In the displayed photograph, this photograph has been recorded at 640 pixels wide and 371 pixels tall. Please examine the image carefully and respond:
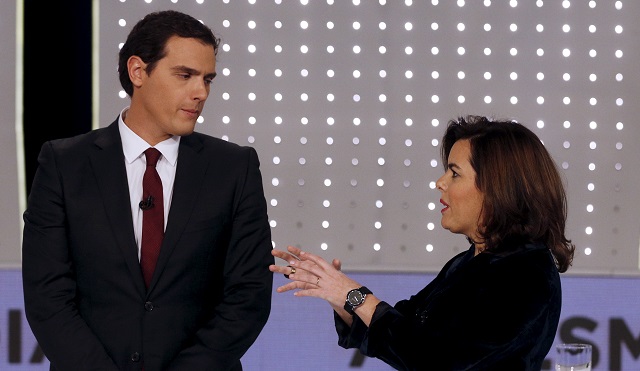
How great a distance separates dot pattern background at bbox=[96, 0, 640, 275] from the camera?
12.1 feet

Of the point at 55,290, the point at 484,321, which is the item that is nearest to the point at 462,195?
the point at 484,321

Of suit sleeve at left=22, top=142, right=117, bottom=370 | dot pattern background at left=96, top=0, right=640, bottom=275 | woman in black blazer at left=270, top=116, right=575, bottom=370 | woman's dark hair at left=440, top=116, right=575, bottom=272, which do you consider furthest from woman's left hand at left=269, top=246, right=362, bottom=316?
dot pattern background at left=96, top=0, right=640, bottom=275

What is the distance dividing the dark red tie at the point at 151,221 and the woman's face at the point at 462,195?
692 millimetres

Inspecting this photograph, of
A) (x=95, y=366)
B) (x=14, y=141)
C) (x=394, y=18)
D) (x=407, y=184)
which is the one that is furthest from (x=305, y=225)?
(x=95, y=366)

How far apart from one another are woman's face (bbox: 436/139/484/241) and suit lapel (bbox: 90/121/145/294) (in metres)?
0.75

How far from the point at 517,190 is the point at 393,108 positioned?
1694mm

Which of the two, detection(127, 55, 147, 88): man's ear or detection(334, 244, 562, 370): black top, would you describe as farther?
detection(127, 55, 147, 88): man's ear

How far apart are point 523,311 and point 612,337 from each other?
5.95 ft

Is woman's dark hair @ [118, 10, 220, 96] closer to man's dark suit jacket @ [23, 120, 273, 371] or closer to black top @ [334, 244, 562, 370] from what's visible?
man's dark suit jacket @ [23, 120, 273, 371]

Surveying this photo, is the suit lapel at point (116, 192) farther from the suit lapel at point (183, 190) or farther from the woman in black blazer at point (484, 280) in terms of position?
the woman in black blazer at point (484, 280)

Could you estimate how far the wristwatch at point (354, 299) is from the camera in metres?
2.06

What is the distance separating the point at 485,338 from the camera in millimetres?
1893

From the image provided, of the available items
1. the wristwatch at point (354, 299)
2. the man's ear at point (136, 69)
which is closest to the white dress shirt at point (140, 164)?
the man's ear at point (136, 69)

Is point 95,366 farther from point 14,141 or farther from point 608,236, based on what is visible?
point 608,236
